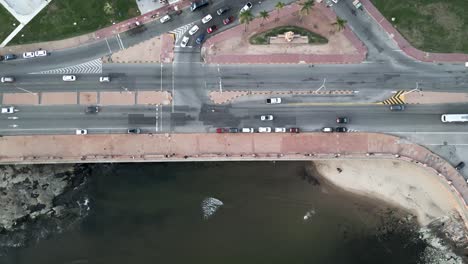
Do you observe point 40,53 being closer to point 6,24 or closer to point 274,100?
point 6,24

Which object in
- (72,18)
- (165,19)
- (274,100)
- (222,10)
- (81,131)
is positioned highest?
(222,10)

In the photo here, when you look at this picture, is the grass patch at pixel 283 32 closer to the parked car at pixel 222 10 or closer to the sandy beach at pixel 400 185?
the parked car at pixel 222 10

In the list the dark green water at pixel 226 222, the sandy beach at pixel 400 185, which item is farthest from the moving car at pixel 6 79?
the sandy beach at pixel 400 185

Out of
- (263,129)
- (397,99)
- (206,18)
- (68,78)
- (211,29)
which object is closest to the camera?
(263,129)

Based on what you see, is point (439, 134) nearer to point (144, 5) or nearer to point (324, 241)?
point (324, 241)

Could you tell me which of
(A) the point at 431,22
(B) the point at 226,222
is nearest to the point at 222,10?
(A) the point at 431,22

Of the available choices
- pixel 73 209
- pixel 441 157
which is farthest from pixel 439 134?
pixel 73 209

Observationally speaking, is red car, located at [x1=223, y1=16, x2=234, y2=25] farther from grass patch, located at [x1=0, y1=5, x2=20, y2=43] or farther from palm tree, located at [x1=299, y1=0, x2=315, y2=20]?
grass patch, located at [x1=0, y1=5, x2=20, y2=43]
